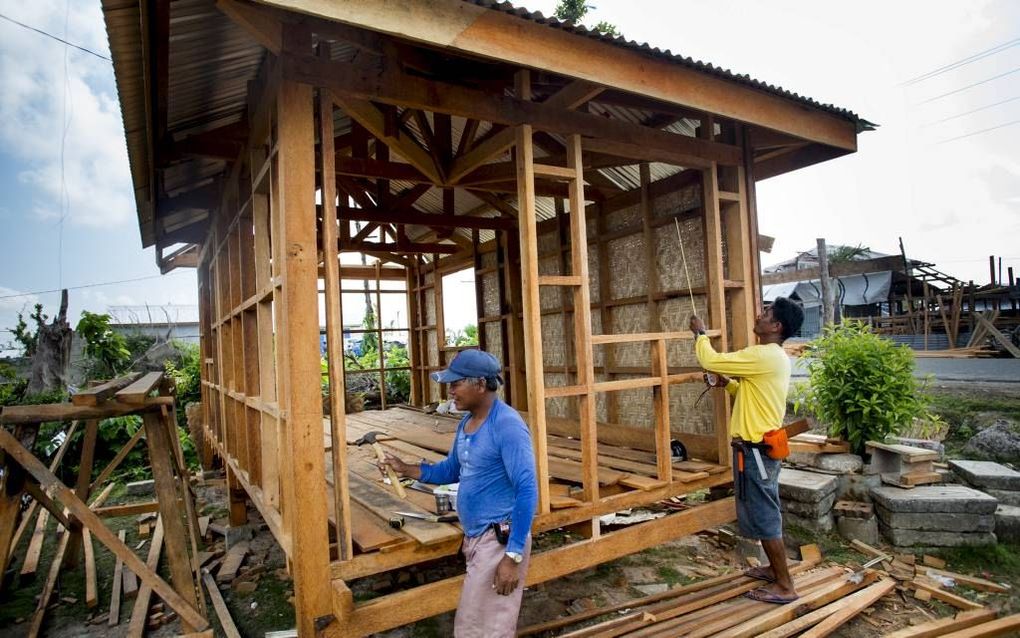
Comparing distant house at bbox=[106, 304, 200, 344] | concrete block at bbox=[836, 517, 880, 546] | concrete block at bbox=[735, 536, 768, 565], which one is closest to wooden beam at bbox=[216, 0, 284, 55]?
concrete block at bbox=[735, 536, 768, 565]

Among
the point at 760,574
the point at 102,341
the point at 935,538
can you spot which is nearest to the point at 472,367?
the point at 760,574

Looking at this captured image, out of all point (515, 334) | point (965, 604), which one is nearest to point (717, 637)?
point (965, 604)

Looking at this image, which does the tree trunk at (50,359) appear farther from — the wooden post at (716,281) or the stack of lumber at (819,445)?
the stack of lumber at (819,445)

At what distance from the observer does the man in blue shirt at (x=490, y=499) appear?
8.95ft

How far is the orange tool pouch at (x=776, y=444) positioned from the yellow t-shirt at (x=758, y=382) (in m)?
0.04

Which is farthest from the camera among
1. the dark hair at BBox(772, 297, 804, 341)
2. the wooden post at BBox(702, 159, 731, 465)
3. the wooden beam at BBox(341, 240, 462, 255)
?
the wooden beam at BBox(341, 240, 462, 255)

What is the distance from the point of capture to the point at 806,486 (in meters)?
5.28

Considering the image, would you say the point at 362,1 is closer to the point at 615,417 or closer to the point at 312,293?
the point at 312,293

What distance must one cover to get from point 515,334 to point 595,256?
2.15 meters

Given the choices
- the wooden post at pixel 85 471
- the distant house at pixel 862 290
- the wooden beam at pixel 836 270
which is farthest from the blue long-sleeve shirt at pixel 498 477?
the distant house at pixel 862 290

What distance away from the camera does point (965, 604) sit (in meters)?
3.95

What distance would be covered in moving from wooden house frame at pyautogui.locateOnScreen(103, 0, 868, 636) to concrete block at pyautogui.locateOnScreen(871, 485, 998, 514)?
1.62 meters

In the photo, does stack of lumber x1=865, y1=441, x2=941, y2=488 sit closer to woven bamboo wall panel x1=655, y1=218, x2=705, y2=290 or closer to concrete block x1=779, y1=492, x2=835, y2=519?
concrete block x1=779, y1=492, x2=835, y2=519

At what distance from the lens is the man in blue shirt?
2.73m
